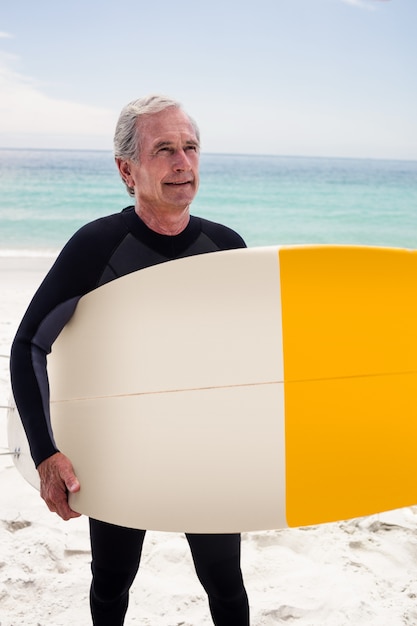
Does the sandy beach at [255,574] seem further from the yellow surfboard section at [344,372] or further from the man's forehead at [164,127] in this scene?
the man's forehead at [164,127]

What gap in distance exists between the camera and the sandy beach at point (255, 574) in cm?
180

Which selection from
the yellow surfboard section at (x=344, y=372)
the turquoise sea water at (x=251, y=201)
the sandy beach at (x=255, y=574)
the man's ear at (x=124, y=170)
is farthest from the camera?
the turquoise sea water at (x=251, y=201)

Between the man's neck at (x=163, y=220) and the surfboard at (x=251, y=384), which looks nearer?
the surfboard at (x=251, y=384)

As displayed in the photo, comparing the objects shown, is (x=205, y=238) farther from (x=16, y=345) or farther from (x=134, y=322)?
(x=16, y=345)

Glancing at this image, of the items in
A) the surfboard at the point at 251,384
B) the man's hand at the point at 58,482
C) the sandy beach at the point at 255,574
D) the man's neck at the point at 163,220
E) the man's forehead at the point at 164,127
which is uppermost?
the man's forehead at the point at 164,127

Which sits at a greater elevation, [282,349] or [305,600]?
[282,349]

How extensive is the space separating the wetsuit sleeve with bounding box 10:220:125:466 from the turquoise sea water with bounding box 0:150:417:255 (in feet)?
32.9

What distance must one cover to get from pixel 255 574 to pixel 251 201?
20.8m

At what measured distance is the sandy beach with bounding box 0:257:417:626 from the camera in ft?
5.90

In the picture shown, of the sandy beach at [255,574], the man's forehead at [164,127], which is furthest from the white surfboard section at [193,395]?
the sandy beach at [255,574]

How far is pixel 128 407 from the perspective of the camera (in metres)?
1.13

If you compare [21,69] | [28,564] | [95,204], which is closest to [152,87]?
[21,69]

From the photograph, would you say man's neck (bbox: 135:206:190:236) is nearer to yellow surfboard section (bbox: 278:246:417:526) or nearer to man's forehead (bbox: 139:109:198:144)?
man's forehead (bbox: 139:109:198:144)

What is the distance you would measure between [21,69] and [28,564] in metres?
37.3
